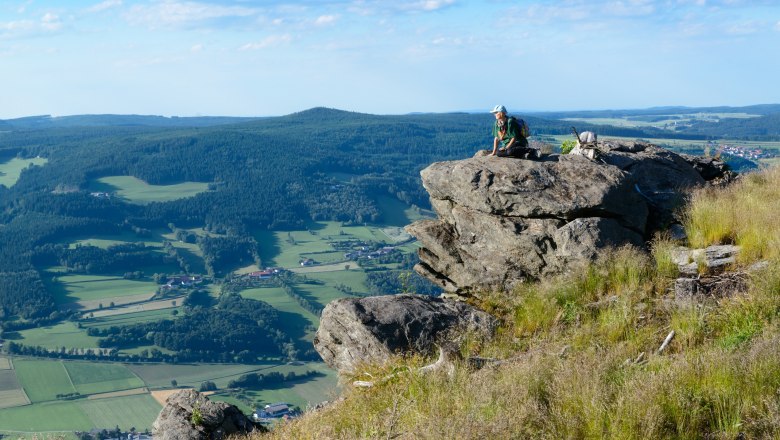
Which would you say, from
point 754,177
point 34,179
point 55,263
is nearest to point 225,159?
point 34,179

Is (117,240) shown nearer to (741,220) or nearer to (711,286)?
(741,220)

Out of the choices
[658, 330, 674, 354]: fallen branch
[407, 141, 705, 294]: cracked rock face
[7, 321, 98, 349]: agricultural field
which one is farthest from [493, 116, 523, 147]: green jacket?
[7, 321, 98, 349]: agricultural field

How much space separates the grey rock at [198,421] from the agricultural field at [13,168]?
177m

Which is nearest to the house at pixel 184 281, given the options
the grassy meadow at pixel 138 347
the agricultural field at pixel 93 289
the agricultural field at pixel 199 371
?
the agricultural field at pixel 93 289

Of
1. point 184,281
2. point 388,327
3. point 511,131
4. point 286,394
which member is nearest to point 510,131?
point 511,131

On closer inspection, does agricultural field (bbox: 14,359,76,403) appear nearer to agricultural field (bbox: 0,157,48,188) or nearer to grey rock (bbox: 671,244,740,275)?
grey rock (bbox: 671,244,740,275)

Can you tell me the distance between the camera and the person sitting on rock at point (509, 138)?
14.9 meters

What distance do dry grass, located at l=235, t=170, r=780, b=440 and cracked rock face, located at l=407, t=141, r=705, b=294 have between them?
2.07 ft

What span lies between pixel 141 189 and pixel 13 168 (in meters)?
46.3

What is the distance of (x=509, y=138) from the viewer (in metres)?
15.1

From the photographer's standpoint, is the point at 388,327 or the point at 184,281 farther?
the point at 184,281

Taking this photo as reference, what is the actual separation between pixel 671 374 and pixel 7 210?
159 meters

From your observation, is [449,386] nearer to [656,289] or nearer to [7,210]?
[656,289]

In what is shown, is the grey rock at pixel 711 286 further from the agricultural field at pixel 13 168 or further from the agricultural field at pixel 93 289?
the agricultural field at pixel 13 168
